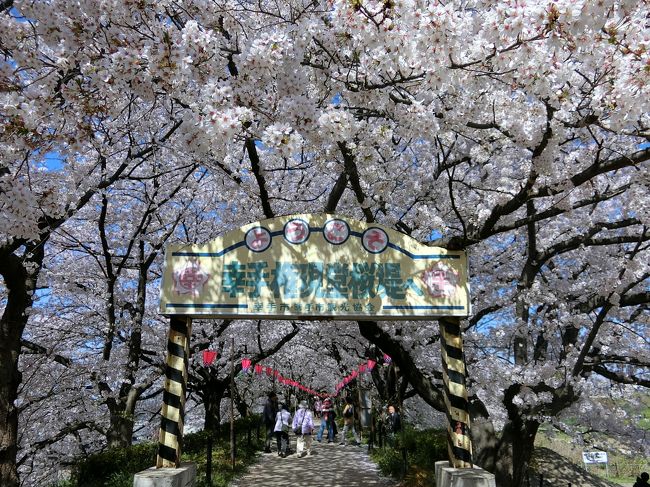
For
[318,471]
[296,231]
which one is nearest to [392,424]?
[318,471]

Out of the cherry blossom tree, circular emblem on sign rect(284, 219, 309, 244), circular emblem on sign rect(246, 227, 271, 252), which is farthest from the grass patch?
circular emblem on sign rect(284, 219, 309, 244)

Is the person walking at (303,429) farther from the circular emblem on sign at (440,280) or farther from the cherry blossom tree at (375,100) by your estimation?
the circular emblem on sign at (440,280)

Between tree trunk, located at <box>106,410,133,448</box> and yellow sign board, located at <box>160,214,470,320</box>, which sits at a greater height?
yellow sign board, located at <box>160,214,470,320</box>

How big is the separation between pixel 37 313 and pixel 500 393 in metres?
11.4

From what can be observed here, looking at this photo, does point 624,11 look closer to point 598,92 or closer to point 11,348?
point 598,92

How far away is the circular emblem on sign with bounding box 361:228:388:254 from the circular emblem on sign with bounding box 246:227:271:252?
4.23 feet

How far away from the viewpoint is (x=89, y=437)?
59.3 feet

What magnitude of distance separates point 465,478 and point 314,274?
3044mm

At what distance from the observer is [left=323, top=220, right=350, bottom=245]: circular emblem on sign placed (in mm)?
6793

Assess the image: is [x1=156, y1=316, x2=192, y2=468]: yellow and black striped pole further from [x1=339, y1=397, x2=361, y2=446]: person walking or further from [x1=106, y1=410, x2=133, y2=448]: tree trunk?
[x1=339, y1=397, x2=361, y2=446]: person walking

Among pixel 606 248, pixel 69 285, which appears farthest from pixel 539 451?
pixel 69 285

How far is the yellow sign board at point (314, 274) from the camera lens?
6.51 m

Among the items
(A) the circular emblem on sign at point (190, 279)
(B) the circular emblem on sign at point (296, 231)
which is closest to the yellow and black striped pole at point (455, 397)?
(B) the circular emblem on sign at point (296, 231)

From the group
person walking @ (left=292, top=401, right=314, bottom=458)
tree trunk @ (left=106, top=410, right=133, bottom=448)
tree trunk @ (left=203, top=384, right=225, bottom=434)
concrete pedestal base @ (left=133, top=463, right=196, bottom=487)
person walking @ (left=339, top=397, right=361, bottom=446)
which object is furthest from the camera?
person walking @ (left=339, top=397, right=361, bottom=446)
